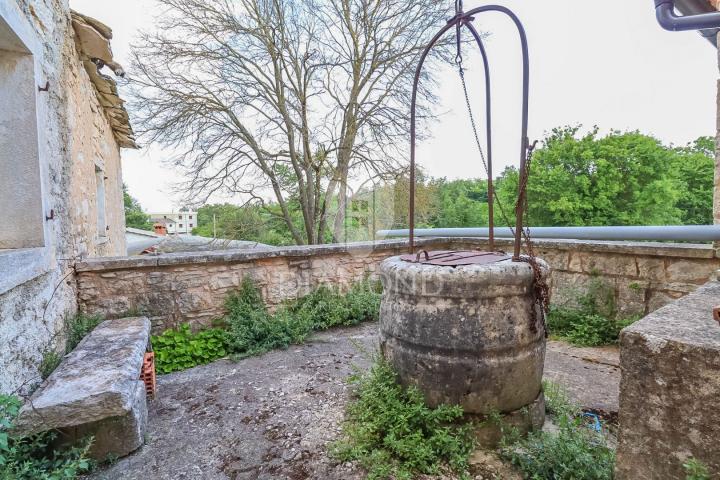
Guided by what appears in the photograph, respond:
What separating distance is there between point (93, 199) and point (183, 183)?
3.83 m

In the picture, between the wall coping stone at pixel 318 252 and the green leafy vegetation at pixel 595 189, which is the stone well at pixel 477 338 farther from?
the green leafy vegetation at pixel 595 189

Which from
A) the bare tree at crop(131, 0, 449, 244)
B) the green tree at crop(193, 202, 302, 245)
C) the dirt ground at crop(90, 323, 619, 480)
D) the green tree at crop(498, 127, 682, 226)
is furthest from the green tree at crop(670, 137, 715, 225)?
the dirt ground at crop(90, 323, 619, 480)

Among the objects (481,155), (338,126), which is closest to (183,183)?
(338,126)

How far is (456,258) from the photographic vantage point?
85.2 inches

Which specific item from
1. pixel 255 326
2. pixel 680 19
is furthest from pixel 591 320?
pixel 255 326

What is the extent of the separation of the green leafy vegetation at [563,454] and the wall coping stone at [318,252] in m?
2.19

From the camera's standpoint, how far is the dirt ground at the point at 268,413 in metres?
1.74

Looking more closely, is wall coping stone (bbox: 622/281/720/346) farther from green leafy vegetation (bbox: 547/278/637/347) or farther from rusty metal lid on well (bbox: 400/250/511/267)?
green leafy vegetation (bbox: 547/278/637/347)

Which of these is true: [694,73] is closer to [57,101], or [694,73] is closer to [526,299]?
[526,299]

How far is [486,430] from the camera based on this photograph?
183 cm

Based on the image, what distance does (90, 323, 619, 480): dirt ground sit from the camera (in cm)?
174

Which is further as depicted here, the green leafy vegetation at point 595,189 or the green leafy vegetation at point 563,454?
the green leafy vegetation at point 595,189

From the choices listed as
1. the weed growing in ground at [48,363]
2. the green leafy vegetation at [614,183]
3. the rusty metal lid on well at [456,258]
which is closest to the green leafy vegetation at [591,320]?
the rusty metal lid on well at [456,258]

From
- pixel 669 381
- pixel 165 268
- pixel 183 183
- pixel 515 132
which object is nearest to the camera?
pixel 669 381
